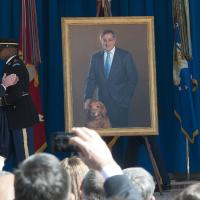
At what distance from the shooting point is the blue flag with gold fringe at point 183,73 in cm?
744

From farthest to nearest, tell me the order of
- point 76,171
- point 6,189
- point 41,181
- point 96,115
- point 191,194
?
point 96,115, point 76,171, point 6,189, point 191,194, point 41,181

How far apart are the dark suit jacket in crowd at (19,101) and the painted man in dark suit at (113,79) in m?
0.64

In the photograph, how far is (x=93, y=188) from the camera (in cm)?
269

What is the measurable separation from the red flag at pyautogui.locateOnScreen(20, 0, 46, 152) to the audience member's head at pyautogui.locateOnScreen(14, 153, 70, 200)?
5677 mm

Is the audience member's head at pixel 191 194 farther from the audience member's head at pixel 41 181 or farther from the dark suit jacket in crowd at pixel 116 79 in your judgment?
the dark suit jacket in crowd at pixel 116 79

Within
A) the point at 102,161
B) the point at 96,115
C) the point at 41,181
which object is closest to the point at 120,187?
the point at 102,161

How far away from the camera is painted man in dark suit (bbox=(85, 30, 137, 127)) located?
7109mm

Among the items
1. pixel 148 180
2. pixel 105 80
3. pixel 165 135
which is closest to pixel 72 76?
pixel 105 80

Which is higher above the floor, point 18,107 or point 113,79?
point 113,79

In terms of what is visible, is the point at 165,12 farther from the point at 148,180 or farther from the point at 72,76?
the point at 148,180

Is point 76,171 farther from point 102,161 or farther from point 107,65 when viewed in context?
point 107,65

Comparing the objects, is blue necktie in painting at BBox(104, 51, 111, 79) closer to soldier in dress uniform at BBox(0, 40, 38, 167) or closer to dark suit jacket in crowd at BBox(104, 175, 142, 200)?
soldier in dress uniform at BBox(0, 40, 38, 167)

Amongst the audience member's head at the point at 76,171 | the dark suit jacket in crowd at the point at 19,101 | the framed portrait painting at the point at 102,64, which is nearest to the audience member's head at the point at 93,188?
the audience member's head at the point at 76,171

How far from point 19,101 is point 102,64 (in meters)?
0.98
